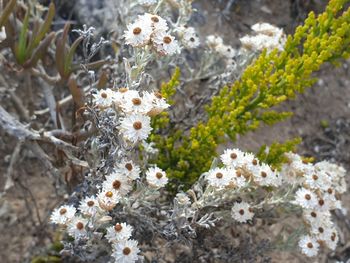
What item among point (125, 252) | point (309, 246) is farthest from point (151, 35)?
point (309, 246)

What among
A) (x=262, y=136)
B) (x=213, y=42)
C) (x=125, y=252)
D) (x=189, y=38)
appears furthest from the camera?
(x=262, y=136)

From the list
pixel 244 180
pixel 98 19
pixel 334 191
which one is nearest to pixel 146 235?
pixel 244 180

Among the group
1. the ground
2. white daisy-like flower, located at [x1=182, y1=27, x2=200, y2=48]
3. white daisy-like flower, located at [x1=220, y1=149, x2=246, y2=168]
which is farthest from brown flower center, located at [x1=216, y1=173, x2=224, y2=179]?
the ground

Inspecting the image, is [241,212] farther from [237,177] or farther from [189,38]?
[189,38]

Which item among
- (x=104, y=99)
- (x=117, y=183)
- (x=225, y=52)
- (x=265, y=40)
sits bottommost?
(x=117, y=183)

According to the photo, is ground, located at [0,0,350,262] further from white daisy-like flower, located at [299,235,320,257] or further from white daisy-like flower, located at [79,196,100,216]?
white daisy-like flower, located at [79,196,100,216]
